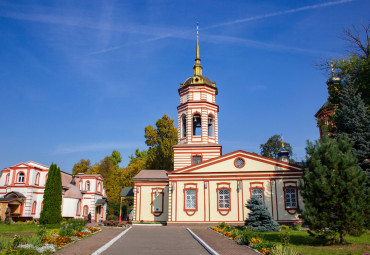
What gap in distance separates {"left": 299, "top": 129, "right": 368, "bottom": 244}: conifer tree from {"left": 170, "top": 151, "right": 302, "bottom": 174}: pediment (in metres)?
13.0

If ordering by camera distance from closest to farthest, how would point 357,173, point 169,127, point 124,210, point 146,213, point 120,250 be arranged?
point 120,250 → point 357,173 → point 146,213 → point 169,127 → point 124,210

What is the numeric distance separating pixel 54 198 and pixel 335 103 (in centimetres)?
2388

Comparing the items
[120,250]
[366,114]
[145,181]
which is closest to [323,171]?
[366,114]

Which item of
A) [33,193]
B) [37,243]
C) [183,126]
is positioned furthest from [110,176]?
[37,243]

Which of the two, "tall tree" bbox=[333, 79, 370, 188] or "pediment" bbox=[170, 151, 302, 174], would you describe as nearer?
"tall tree" bbox=[333, 79, 370, 188]

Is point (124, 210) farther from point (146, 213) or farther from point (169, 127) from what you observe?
point (146, 213)

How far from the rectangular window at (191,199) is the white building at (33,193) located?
676 inches

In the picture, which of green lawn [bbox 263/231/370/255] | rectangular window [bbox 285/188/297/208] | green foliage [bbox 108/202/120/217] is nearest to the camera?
green lawn [bbox 263/231/370/255]

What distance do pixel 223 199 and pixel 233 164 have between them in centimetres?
336

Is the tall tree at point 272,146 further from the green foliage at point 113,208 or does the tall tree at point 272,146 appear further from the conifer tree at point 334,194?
the conifer tree at point 334,194

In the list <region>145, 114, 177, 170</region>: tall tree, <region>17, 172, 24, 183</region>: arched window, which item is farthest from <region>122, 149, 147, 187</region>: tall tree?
<region>17, 172, 24, 183</region>: arched window

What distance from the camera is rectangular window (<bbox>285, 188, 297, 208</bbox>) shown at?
85.8 ft

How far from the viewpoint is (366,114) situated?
1805 centimetres

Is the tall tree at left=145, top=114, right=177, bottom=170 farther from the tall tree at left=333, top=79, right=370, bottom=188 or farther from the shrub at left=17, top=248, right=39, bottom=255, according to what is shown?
the shrub at left=17, top=248, right=39, bottom=255
